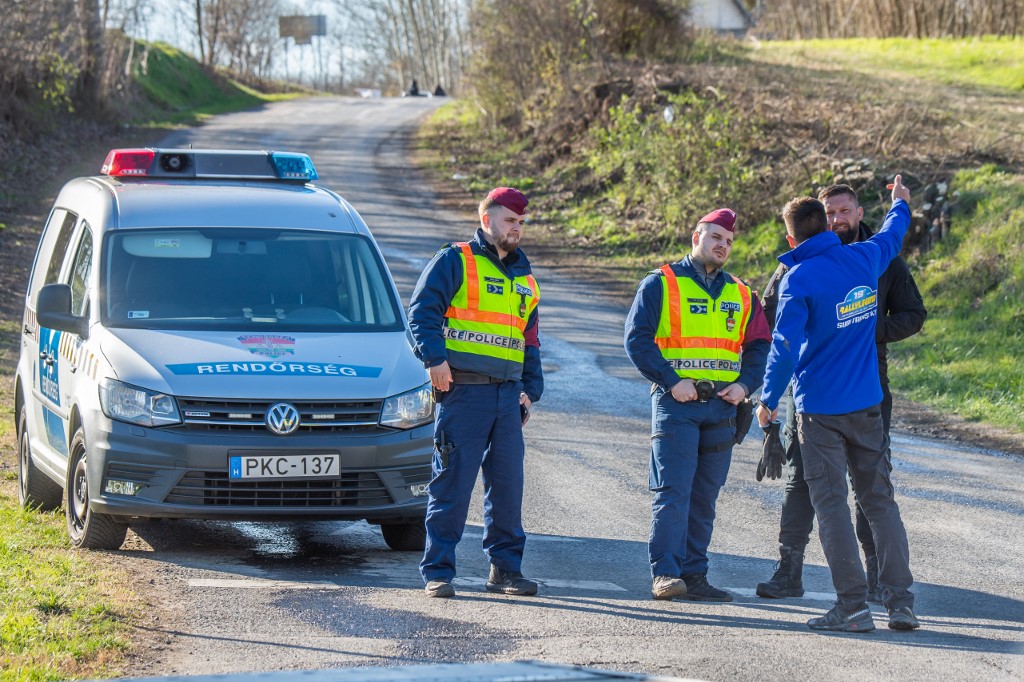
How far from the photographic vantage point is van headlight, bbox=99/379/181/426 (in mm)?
6598

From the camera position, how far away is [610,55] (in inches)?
1153

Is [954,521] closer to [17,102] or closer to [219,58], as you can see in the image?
[17,102]

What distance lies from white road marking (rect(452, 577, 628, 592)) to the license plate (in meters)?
0.91

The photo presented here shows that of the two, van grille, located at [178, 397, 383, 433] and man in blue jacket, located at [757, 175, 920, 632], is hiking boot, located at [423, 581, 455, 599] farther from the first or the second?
man in blue jacket, located at [757, 175, 920, 632]

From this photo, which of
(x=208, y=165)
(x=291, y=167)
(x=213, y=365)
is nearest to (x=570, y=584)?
(x=213, y=365)

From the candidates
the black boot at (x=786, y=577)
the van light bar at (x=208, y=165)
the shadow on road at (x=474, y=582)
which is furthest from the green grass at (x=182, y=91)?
the black boot at (x=786, y=577)

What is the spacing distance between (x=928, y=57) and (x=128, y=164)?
25135 millimetres

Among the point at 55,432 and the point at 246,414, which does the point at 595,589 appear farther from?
the point at 55,432

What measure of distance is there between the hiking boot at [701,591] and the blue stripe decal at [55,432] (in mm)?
3476

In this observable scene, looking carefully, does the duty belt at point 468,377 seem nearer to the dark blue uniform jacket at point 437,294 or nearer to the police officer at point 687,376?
the dark blue uniform jacket at point 437,294

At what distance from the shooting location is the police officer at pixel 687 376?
6.41 meters

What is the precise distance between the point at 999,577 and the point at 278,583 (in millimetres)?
3753

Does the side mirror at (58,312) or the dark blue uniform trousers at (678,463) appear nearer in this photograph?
the dark blue uniform trousers at (678,463)

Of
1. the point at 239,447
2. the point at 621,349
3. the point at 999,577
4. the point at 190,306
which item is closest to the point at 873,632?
the point at 999,577
